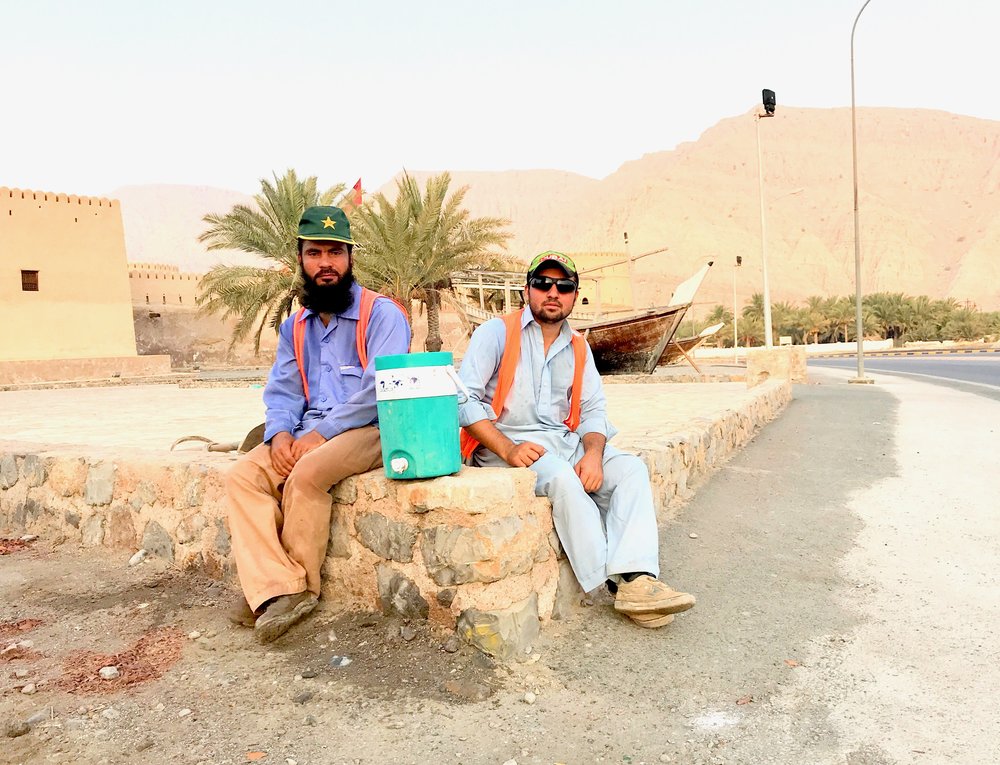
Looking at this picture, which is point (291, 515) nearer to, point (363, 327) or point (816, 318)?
point (363, 327)

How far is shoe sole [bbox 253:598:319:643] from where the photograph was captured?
2.79 meters

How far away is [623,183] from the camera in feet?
420

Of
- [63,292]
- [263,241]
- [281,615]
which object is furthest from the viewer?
[63,292]

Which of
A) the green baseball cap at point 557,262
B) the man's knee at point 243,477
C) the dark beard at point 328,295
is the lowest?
the man's knee at point 243,477

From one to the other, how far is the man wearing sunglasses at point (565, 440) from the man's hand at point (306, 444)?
1.89 feet

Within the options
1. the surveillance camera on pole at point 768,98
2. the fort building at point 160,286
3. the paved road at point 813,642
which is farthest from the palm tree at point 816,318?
the paved road at point 813,642

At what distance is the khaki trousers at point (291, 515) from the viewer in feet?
9.41

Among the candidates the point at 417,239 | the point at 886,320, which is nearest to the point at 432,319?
the point at 417,239

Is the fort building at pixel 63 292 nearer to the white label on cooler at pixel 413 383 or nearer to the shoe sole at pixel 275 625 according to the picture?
the shoe sole at pixel 275 625

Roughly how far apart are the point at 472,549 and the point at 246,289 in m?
18.8

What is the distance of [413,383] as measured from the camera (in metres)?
2.60

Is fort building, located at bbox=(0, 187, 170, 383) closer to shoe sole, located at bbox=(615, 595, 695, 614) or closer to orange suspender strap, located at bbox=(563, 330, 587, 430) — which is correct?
orange suspender strap, located at bbox=(563, 330, 587, 430)

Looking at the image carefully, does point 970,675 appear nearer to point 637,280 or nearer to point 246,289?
point 246,289

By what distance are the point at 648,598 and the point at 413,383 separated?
122 cm
